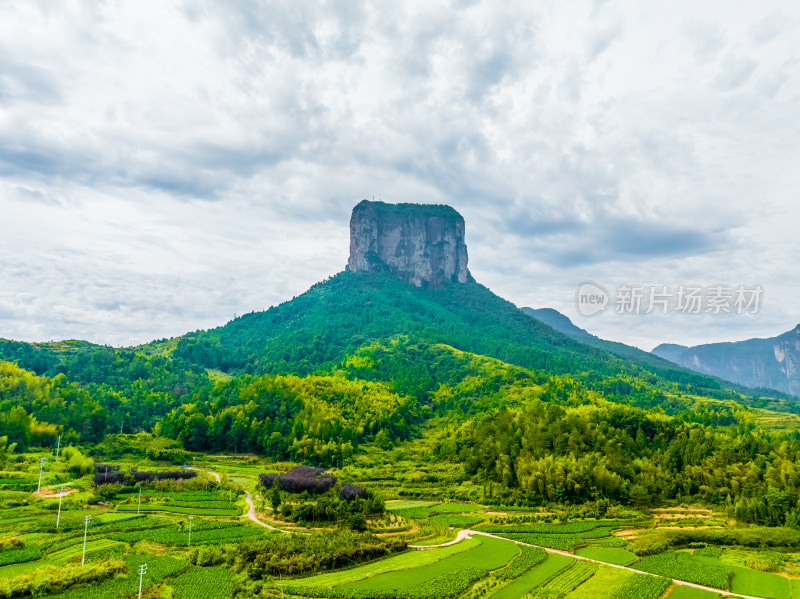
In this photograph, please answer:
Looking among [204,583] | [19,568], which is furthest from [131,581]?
[19,568]

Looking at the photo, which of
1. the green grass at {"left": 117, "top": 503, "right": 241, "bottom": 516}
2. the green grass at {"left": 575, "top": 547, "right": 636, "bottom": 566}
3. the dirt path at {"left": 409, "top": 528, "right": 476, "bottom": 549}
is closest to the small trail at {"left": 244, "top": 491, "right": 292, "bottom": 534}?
the green grass at {"left": 117, "top": 503, "right": 241, "bottom": 516}

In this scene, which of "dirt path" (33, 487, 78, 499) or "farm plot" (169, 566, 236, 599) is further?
"dirt path" (33, 487, 78, 499)

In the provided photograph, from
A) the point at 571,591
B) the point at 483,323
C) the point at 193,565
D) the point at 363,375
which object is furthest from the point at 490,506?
the point at 483,323

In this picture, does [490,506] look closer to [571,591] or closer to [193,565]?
[571,591]

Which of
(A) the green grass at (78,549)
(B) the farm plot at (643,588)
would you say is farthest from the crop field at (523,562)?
(A) the green grass at (78,549)

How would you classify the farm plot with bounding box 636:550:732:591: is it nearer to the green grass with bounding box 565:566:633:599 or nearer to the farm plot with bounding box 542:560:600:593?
the green grass with bounding box 565:566:633:599

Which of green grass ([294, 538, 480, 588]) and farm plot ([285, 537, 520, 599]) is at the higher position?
farm plot ([285, 537, 520, 599])
